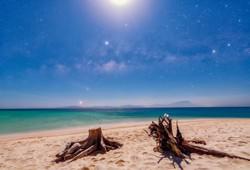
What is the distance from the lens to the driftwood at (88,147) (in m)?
7.08

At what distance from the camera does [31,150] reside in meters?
8.90

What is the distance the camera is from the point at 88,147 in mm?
7996

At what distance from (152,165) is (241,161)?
9.14 feet

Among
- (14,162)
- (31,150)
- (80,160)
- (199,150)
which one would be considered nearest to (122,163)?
(80,160)

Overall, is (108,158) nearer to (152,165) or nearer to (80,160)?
(80,160)

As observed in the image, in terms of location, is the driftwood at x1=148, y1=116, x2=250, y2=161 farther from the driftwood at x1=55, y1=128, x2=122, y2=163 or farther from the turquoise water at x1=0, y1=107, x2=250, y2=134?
the turquoise water at x1=0, y1=107, x2=250, y2=134

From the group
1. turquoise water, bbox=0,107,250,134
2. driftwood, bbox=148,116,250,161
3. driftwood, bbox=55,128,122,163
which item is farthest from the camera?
turquoise water, bbox=0,107,250,134

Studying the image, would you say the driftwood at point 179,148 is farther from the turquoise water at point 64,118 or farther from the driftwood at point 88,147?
the turquoise water at point 64,118

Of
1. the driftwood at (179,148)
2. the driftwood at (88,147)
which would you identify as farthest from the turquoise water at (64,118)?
the driftwood at (179,148)

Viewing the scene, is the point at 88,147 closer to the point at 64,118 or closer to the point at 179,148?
the point at 179,148

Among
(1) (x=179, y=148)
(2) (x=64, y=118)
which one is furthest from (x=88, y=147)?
(2) (x=64, y=118)

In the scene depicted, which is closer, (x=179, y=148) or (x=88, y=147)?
(x=179, y=148)

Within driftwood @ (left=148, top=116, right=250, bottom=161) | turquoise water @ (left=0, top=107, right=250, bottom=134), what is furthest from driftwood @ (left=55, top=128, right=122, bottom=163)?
turquoise water @ (left=0, top=107, right=250, bottom=134)

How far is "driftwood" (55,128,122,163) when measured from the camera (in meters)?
7.08
